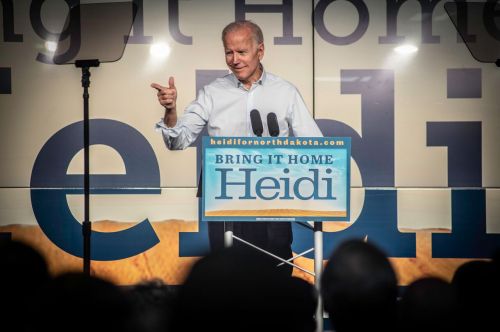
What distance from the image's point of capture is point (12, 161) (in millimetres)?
3932

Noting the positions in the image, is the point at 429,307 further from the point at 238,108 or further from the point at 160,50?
the point at 160,50

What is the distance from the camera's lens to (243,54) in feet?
12.9

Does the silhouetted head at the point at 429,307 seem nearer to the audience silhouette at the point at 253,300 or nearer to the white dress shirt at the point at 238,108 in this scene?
the audience silhouette at the point at 253,300

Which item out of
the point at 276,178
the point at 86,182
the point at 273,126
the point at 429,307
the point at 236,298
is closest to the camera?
the point at 236,298

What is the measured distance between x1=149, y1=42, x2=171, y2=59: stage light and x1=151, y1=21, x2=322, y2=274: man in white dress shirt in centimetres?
40

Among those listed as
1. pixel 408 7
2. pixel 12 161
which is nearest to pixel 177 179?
pixel 12 161

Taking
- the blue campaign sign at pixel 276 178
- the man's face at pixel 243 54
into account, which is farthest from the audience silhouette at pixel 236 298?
the man's face at pixel 243 54

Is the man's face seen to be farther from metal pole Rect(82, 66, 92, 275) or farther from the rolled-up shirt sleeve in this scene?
metal pole Rect(82, 66, 92, 275)

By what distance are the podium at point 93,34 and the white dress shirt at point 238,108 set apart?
736mm

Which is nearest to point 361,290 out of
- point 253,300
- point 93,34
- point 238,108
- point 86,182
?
point 253,300

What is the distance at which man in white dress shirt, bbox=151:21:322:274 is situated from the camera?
154 inches

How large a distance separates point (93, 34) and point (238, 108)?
1.30m

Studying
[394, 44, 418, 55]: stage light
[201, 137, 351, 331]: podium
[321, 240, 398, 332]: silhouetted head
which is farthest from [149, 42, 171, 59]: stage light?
[321, 240, 398, 332]: silhouetted head

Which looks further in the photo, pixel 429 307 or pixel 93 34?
pixel 93 34
